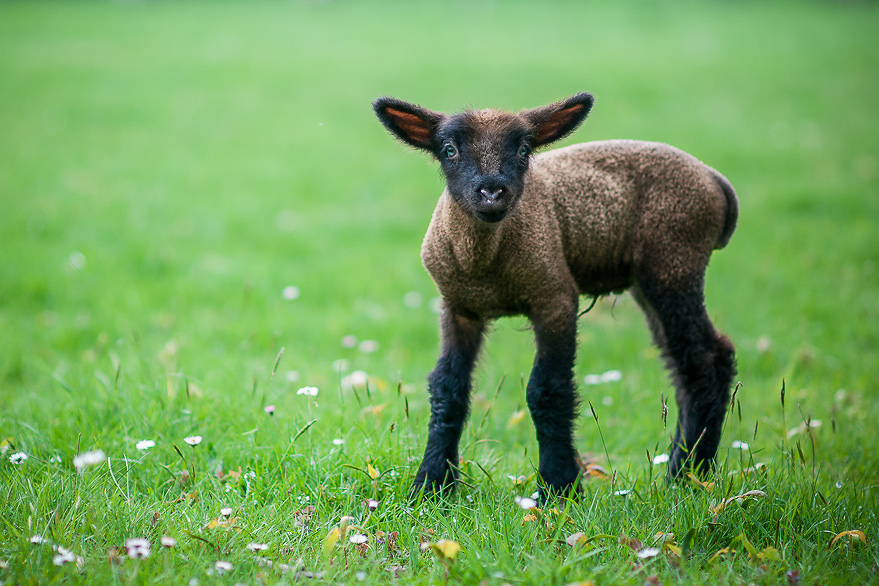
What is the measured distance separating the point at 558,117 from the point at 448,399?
5.05 ft

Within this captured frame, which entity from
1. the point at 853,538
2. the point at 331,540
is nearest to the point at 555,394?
the point at 331,540

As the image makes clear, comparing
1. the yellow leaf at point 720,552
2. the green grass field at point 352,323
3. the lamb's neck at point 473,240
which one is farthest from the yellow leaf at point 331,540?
the yellow leaf at point 720,552

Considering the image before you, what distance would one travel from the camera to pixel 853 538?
3.43 metres

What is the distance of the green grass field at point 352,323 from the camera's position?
342cm

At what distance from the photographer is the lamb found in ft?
12.1

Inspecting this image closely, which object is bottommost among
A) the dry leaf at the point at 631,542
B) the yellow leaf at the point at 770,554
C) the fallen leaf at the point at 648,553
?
the dry leaf at the point at 631,542

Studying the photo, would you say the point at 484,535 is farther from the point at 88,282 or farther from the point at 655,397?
the point at 88,282

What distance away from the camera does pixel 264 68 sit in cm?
1730

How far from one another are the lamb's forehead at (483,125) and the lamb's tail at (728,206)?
1415mm

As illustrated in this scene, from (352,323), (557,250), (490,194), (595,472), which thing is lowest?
(352,323)

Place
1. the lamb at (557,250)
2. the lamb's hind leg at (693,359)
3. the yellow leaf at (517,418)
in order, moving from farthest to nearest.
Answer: the yellow leaf at (517,418) → the lamb's hind leg at (693,359) → the lamb at (557,250)

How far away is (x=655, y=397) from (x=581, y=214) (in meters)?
2.45

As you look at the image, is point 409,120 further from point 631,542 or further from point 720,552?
point 720,552

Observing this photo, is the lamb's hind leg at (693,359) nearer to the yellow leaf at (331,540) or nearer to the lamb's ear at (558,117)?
the lamb's ear at (558,117)
